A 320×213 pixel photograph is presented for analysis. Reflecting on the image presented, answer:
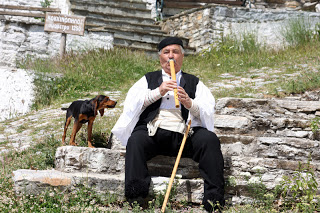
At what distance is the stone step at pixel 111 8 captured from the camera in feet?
38.7

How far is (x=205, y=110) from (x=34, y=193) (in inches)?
66.1

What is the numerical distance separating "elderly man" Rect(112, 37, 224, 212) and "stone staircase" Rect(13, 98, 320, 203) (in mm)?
180

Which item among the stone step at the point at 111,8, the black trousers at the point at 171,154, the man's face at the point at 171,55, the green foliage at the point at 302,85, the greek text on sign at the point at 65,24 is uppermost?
the stone step at the point at 111,8

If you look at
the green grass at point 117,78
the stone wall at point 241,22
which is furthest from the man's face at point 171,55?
the stone wall at point 241,22

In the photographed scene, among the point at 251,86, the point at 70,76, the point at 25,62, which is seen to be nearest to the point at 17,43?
the point at 25,62

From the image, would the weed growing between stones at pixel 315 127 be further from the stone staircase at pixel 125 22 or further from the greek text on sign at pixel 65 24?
the stone staircase at pixel 125 22

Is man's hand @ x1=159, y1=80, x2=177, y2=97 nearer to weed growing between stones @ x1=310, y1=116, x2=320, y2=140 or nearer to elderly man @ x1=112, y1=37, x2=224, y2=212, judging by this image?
elderly man @ x1=112, y1=37, x2=224, y2=212

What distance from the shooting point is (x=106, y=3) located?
12250 mm

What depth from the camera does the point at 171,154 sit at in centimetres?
359

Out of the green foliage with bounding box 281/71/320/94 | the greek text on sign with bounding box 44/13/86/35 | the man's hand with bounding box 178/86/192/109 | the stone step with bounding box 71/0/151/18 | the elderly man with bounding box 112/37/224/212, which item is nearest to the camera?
the elderly man with bounding box 112/37/224/212

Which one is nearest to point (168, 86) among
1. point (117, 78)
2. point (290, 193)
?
point (290, 193)

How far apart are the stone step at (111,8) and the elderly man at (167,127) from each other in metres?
8.64

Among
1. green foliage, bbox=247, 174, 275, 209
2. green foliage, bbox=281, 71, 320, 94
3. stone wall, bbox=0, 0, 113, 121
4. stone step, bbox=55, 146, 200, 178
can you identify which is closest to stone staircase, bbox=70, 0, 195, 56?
stone wall, bbox=0, 0, 113, 121

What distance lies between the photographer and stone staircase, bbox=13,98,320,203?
3.41 m
